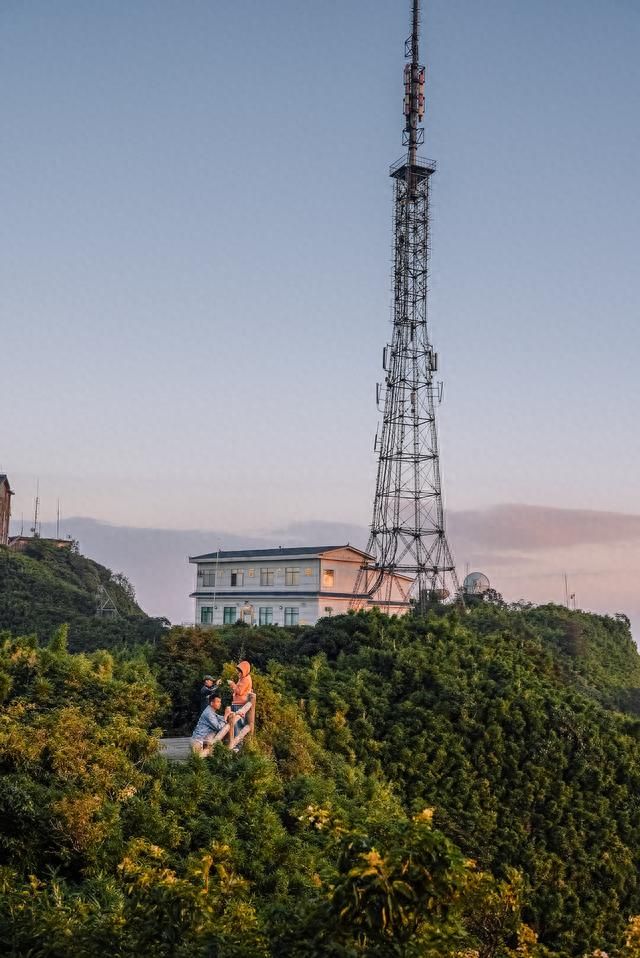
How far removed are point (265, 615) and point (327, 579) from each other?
11.9ft

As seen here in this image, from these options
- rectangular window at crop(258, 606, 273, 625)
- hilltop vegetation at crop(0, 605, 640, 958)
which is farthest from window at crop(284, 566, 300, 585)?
hilltop vegetation at crop(0, 605, 640, 958)

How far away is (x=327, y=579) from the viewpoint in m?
43.3

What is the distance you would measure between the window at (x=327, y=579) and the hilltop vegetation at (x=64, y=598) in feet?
26.5

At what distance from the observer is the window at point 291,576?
4384cm

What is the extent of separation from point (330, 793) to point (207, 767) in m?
2.09

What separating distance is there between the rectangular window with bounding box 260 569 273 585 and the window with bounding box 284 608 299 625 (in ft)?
5.94

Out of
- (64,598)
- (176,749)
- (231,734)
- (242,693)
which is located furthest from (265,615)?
(231,734)

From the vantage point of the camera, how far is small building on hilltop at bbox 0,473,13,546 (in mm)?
76688

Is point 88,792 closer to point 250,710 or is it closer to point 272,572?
point 250,710

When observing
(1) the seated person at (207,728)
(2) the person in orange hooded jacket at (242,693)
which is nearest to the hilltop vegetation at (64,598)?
(2) the person in orange hooded jacket at (242,693)

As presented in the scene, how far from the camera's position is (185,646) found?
2241 centimetres

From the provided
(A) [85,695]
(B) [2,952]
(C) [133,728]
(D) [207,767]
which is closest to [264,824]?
(D) [207,767]

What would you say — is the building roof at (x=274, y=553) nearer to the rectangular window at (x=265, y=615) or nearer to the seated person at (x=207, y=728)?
the rectangular window at (x=265, y=615)

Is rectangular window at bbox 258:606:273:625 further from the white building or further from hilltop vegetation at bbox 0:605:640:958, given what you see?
hilltop vegetation at bbox 0:605:640:958
